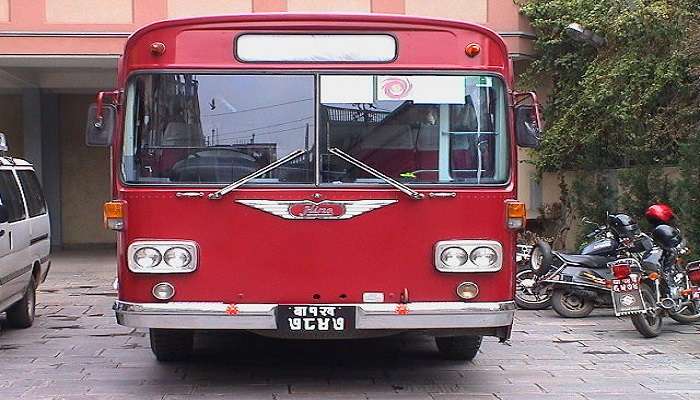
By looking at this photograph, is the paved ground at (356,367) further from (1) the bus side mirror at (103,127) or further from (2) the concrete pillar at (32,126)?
(2) the concrete pillar at (32,126)

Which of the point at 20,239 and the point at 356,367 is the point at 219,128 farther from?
the point at 20,239

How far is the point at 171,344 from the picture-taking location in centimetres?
828

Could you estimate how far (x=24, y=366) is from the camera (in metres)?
8.72

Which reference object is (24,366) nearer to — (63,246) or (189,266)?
(189,266)

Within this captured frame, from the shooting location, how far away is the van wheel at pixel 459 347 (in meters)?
8.57

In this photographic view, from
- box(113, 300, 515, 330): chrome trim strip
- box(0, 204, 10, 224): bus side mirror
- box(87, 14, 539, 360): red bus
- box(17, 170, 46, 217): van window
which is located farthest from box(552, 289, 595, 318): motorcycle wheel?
box(0, 204, 10, 224): bus side mirror

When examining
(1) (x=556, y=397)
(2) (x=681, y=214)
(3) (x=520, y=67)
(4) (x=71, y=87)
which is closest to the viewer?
(1) (x=556, y=397)

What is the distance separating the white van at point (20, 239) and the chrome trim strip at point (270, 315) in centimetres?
295

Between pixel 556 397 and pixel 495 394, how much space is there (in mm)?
459

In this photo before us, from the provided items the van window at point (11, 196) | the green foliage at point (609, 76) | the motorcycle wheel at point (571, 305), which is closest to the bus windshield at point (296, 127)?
the van window at point (11, 196)

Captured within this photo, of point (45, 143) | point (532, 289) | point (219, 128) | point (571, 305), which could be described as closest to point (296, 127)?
point (219, 128)

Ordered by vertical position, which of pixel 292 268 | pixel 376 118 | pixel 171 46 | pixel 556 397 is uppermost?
pixel 171 46

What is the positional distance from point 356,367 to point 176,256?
91.0 inches

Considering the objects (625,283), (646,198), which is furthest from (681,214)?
(625,283)
